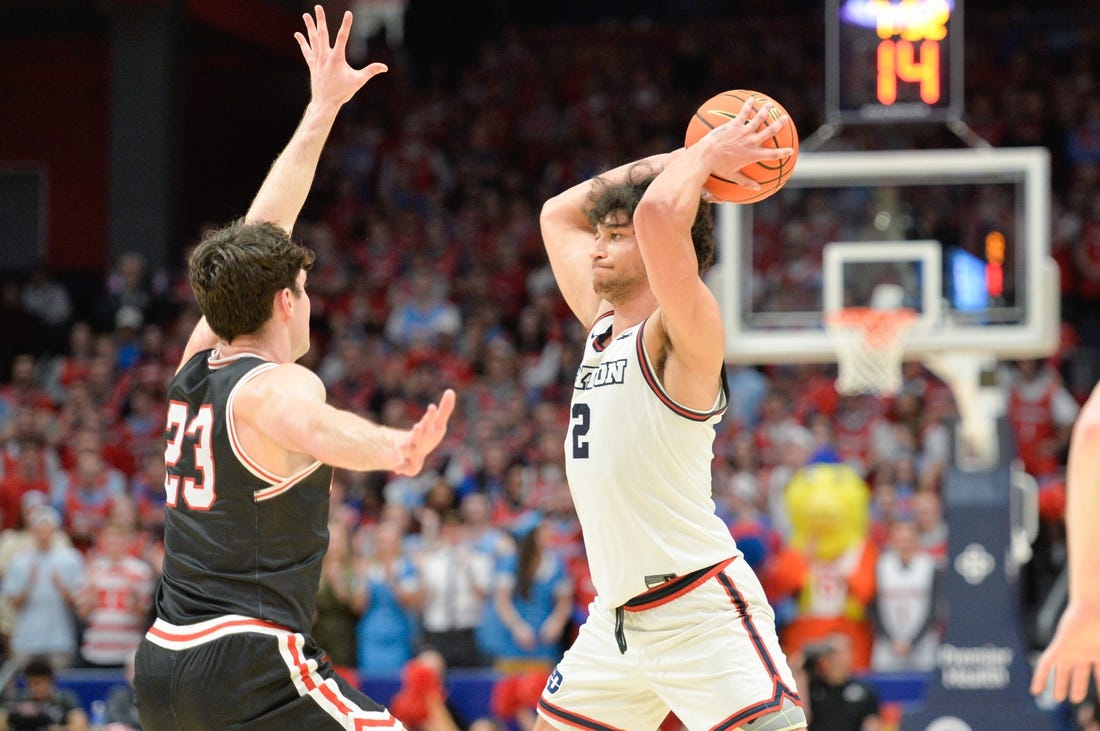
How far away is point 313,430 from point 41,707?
25.2ft

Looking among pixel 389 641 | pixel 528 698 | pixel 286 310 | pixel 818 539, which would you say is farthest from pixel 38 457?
pixel 286 310

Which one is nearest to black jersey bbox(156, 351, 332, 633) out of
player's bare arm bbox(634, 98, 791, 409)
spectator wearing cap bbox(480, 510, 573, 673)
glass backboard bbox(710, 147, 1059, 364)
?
player's bare arm bbox(634, 98, 791, 409)

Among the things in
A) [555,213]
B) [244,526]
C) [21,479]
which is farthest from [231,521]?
[21,479]

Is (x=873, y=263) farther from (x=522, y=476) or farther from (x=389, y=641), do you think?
(x=389, y=641)

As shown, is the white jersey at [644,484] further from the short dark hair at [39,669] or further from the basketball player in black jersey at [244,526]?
the short dark hair at [39,669]

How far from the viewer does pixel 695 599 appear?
4871 mm

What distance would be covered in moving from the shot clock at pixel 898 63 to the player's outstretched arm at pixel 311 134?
582 cm

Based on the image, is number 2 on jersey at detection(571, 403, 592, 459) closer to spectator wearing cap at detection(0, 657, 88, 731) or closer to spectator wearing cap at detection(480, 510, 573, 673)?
spectator wearing cap at detection(480, 510, 573, 673)

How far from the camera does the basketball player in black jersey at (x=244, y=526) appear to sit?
167 inches

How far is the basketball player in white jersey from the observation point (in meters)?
4.68

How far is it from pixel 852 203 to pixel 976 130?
7246mm

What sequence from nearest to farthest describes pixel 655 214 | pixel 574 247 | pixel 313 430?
pixel 313 430, pixel 655 214, pixel 574 247

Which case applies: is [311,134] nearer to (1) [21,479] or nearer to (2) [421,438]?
(2) [421,438]

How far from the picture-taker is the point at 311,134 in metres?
5.32
